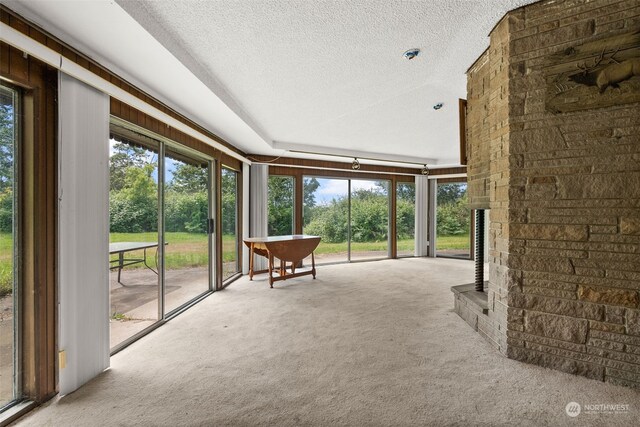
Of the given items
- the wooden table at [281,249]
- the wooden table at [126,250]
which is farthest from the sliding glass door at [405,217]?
the wooden table at [126,250]

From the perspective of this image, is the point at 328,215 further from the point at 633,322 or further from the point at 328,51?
the point at 633,322

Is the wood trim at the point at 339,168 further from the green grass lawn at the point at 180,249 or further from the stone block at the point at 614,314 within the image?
the stone block at the point at 614,314

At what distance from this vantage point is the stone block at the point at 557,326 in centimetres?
177

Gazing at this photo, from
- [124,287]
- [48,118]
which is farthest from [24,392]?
[48,118]

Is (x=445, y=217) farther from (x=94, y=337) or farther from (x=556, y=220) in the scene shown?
(x=94, y=337)

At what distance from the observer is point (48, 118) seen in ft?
5.31

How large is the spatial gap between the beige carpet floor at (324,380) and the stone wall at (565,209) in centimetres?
21

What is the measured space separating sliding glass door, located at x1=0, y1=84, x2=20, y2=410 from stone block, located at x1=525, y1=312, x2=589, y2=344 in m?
2.92

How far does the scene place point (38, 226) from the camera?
1573 mm

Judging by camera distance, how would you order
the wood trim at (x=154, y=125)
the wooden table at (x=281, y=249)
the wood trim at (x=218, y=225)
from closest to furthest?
1. the wood trim at (x=154, y=125)
2. the wood trim at (x=218, y=225)
3. the wooden table at (x=281, y=249)

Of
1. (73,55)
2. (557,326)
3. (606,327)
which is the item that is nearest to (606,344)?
(606,327)

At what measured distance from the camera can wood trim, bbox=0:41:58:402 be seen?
155cm

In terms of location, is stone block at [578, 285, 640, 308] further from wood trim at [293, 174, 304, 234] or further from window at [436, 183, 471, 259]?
window at [436, 183, 471, 259]

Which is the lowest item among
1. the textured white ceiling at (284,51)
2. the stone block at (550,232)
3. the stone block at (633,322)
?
the stone block at (633,322)
